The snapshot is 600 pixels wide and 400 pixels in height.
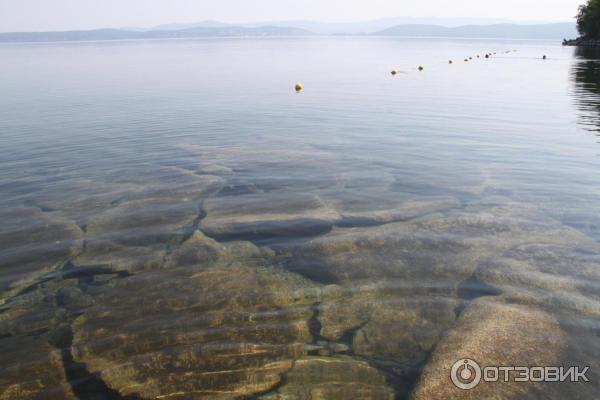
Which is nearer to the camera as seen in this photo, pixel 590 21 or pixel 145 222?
pixel 145 222

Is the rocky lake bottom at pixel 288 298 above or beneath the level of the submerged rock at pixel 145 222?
beneath

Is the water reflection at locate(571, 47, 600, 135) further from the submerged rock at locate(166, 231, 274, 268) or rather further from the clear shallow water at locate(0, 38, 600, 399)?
the submerged rock at locate(166, 231, 274, 268)

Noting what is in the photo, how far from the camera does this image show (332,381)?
5500 mm

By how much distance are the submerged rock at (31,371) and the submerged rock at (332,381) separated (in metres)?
2.57

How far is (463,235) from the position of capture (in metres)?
9.50

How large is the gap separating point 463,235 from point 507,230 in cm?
108

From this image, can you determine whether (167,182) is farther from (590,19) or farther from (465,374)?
(590,19)

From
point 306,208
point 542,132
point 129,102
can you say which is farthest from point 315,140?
point 129,102

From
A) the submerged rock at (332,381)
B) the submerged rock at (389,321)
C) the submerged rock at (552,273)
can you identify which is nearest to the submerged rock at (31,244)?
the submerged rock at (332,381)

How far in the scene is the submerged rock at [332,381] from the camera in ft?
17.3

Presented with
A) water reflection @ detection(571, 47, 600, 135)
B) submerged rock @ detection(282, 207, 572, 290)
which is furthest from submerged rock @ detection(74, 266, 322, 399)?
water reflection @ detection(571, 47, 600, 135)

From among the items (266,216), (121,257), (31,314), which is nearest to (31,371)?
(31,314)

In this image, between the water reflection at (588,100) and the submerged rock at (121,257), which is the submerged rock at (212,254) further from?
the water reflection at (588,100)

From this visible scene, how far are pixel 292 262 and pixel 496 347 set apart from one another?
388cm
